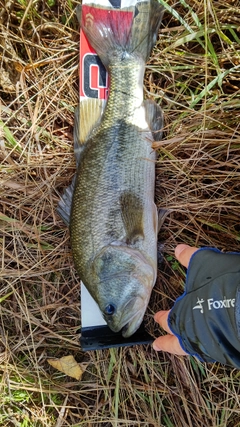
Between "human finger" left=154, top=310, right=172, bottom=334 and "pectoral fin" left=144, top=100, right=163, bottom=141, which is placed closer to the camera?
"human finger" left=154, top=310, right=172, bottom=334

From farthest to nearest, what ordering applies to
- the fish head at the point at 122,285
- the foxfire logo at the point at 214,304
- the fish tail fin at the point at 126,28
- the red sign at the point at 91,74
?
the red sign at the point at 91,74 < the fish tail fin at the point at 126,28 < the fish head at the point at 122,285 < the foxfire logo at the point at 214,304

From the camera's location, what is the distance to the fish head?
2.20 metres

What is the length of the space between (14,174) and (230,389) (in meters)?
2.18

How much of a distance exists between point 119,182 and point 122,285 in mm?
647

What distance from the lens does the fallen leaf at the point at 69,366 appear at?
267cm

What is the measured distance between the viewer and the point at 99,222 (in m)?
2.28

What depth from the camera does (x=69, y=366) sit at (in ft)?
8.79

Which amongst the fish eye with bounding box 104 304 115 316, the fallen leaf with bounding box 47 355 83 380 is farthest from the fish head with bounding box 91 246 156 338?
the fallen leaf with bounding box 47 355 83 380

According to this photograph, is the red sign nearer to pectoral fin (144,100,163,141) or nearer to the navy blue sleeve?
pectoral fin (144,100,163,141)

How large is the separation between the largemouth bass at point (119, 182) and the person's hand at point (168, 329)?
0.17 metres

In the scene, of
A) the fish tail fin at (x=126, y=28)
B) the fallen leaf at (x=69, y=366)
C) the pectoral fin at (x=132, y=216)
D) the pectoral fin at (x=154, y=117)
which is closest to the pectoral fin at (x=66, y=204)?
the pectoral fin at (x=132, y=216)

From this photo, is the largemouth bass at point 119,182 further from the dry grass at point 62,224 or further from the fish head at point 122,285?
the dry grass at point 62,224

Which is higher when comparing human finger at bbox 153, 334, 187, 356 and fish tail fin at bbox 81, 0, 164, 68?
fish tail fin at bbox 81, 0, 164, 68

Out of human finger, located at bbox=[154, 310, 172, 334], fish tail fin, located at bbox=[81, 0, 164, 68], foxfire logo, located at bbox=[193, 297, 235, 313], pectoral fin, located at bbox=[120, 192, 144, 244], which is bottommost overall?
human finger, located at bbox=[154, 310, 172, 334]
